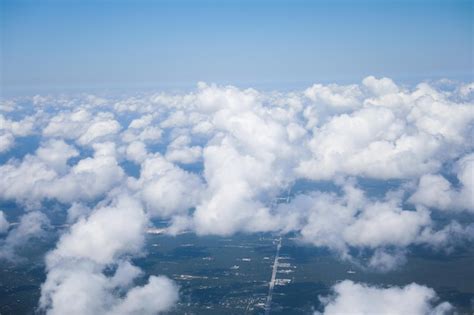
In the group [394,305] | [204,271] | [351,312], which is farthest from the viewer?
[204,271]

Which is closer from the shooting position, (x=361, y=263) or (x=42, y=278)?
(x=42, y=278)

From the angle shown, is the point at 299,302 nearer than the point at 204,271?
Yes

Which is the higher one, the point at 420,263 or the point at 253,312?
the point at 420,263

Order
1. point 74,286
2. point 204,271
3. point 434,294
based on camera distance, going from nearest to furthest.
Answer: point 74,286
point 434,294
point 204,271

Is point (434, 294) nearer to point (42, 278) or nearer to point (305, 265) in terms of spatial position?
point (305, 265)

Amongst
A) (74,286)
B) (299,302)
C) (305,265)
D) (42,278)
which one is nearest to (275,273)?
(305,265)

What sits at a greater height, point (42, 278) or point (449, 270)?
point (449, 270)

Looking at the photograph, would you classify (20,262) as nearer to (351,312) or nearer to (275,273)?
(275,273)

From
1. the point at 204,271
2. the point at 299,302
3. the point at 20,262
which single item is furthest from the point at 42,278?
the point at 299,302

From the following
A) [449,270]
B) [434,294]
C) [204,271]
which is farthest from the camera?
[204,271]
